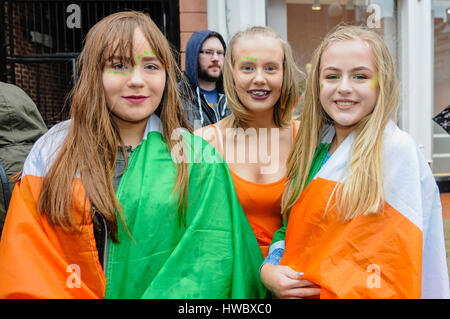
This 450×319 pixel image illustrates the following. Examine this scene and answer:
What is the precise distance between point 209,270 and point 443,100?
4.62 meters

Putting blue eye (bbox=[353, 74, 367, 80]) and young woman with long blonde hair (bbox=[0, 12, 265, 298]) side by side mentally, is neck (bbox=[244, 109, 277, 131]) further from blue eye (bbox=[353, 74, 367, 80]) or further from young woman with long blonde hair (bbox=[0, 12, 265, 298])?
blue eye (bbox=[353, 74, 367, 80])

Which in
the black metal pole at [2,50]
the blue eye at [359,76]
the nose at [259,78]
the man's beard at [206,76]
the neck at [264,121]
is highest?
the black metal pole at [2,50]

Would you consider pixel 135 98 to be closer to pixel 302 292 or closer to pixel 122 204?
pixel 122 204

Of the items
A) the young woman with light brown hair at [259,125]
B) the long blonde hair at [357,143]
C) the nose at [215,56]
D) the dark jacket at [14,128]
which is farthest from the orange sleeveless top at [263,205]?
the nose at [215,56]

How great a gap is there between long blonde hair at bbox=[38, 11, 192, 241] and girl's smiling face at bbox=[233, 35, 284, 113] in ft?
1.60

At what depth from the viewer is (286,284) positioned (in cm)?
147

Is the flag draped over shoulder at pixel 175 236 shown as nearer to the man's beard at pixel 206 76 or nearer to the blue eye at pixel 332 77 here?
the blue eye at pixel 332 77

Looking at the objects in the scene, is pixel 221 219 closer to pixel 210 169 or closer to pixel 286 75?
pixel 210 169

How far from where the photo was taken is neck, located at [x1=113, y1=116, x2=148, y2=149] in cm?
158

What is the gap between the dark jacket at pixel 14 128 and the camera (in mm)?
2098

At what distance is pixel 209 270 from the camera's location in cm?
145

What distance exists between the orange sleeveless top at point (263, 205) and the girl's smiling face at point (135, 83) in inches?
23.8

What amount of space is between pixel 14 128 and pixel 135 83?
1065 mm
